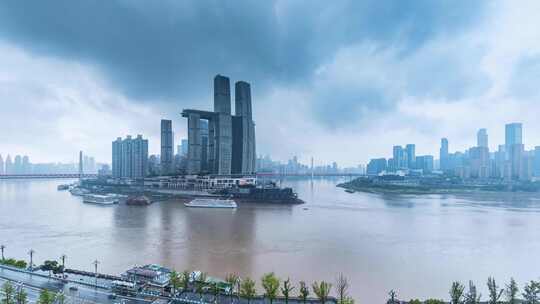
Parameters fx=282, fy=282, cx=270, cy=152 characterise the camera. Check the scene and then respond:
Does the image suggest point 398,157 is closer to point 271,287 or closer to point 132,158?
point 132,158

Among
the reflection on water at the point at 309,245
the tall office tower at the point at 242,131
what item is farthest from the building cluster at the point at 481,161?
the tall office tower at the point at 242,131

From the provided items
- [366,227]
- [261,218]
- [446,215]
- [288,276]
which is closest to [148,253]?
[288,276]

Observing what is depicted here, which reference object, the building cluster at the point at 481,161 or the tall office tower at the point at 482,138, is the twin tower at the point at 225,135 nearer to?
the building cluster at the point at 481,161

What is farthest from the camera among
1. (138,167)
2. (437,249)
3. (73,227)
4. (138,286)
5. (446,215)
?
(138,167)

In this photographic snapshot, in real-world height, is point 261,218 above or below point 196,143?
below

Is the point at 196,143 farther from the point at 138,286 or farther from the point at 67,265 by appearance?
the point at 138,286
